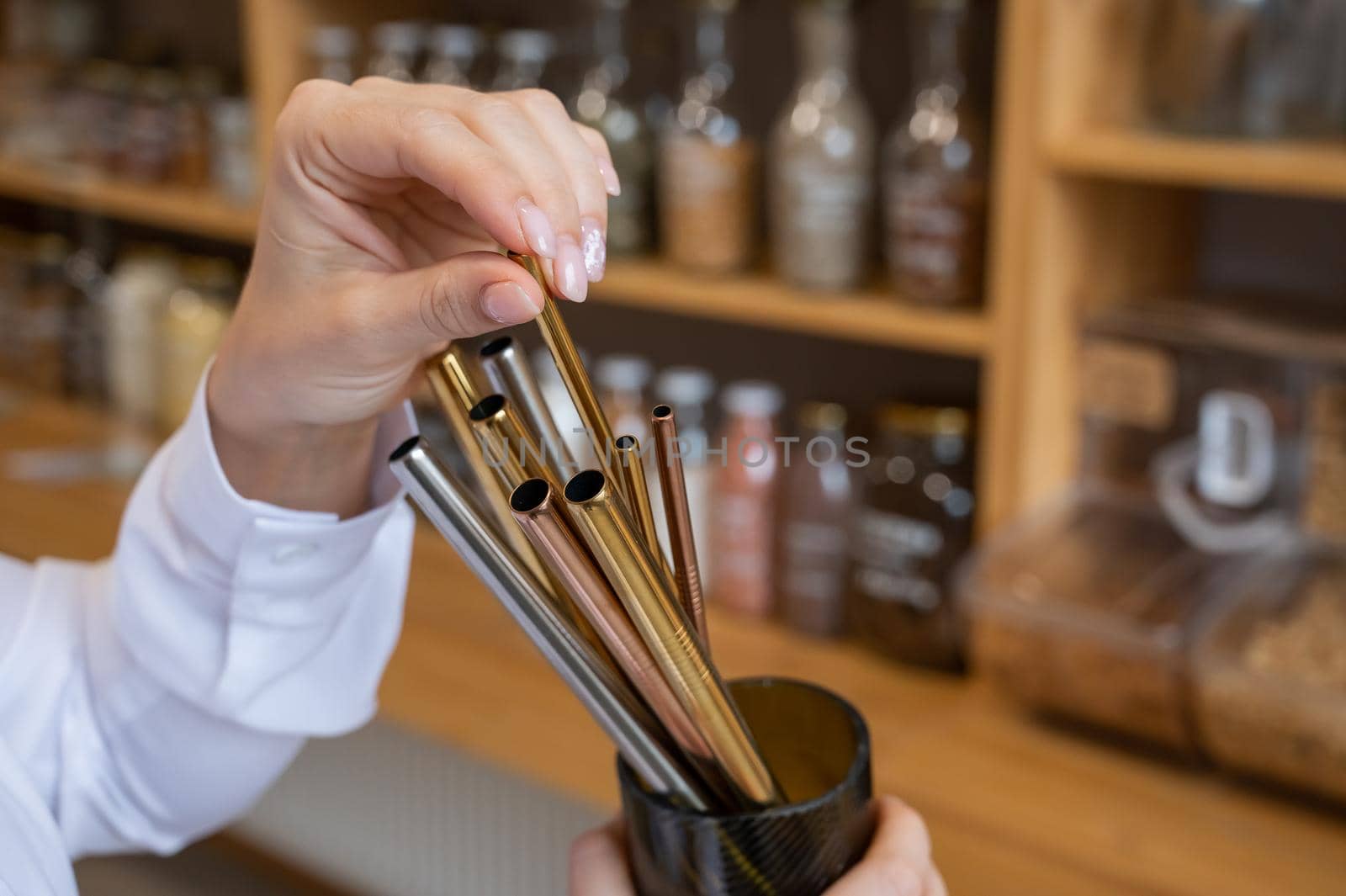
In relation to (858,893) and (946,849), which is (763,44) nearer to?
(946,849)

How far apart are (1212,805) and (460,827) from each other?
19.9 inches

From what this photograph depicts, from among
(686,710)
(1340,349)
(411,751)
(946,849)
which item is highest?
(686,710)

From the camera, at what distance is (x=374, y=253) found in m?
0.44

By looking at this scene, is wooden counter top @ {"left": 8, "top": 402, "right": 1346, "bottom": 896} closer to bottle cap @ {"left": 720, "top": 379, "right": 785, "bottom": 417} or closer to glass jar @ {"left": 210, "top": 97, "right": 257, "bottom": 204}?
bottle cap @ {"left": 720, "top": 379, "right": 785, "bottom": 417}

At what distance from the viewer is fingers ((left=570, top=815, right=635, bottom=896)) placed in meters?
0.38

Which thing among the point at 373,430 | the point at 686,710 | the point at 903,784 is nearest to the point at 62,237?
the point at 903,784

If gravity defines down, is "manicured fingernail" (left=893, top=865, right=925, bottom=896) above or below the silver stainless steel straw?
below

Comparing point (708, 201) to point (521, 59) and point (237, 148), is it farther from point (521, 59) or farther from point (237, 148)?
point (237, 148)

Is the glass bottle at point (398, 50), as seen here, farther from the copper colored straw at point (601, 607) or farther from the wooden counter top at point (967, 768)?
the copper colored straw at point (601, 607)

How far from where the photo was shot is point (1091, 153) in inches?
36.8

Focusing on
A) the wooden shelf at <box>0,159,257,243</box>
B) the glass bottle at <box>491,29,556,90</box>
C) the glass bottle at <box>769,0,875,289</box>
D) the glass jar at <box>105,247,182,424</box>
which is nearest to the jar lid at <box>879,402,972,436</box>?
the glass bottle at <box>769,0,875,289</box>

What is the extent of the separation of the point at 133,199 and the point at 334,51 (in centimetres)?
40

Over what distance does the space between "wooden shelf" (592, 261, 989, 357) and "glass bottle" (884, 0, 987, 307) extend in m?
0.02

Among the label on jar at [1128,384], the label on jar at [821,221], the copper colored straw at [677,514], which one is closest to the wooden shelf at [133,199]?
the label on jar at [821,221]
